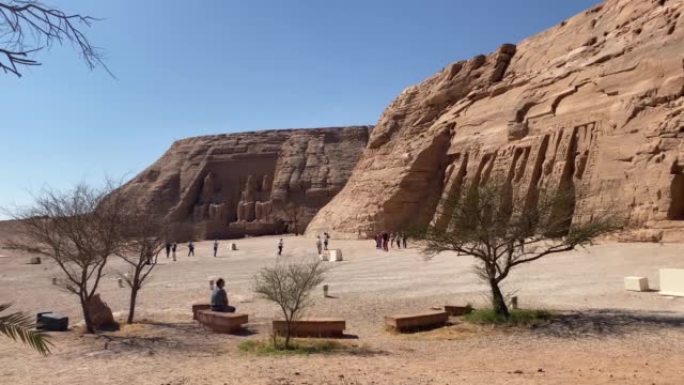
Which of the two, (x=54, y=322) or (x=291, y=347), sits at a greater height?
(x=54, y=322)

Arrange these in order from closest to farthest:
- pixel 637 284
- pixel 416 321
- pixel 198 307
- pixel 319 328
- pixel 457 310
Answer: pixel 319 328
pixel 416 321
pixel 457 310
pixel 198 307
pixel 637 284

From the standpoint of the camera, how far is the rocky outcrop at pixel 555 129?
2498 centimetres

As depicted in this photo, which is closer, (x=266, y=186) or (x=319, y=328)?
(x=319, y=328)

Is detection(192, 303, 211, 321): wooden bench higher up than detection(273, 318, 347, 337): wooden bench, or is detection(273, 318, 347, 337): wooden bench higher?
detection(192, 303, 211, 321): wooden bench

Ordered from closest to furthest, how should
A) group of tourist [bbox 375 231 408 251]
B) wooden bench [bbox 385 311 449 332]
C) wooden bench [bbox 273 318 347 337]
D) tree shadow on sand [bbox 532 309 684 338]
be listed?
tree shadow on sand [bbox 532 309 684 338] < wooden bench [bbox 273 318 347 337] < wooden bench [bbox 385 311 449 332] < group of tourist [bbox 375 231 408 251]

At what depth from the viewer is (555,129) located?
3200cm

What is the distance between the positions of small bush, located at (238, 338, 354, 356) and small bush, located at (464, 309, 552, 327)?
3517mm

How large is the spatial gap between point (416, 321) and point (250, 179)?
222ft

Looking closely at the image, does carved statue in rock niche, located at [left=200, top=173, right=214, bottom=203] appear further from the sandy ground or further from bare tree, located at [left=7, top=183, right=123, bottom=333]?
bare tree, located at [left=7, top=183, right=123, bottom=333]

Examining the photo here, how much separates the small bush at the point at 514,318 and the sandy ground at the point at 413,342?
39 cm

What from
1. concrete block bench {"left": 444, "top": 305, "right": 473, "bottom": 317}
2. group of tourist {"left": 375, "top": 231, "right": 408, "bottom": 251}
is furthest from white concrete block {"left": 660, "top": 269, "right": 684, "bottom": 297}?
group of tourist {"left": 375, "top": 231, "right": 408, "bottom": 251}

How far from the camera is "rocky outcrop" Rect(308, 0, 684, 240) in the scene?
2498cm

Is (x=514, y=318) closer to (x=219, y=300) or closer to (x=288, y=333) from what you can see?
(x=288, y=333)

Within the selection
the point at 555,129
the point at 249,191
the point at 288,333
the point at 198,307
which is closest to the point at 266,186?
the point at 249,191
